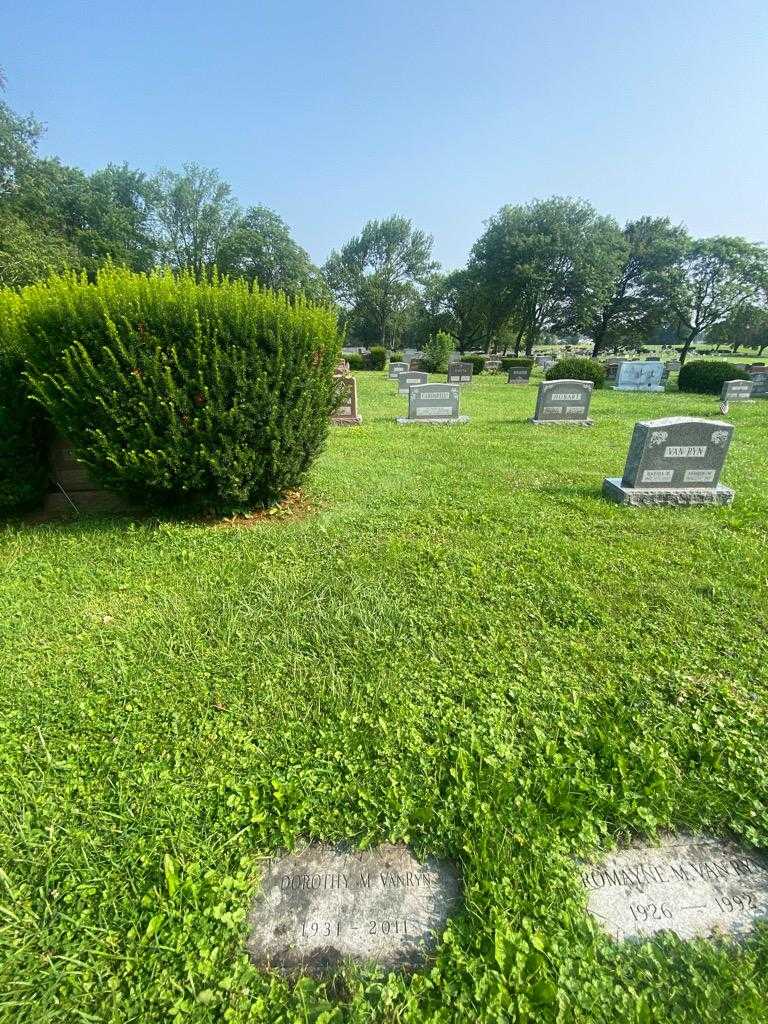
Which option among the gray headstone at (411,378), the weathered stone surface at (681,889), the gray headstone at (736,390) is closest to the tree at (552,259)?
the gray headstone at (736,390)

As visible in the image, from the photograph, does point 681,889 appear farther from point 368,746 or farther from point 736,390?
point 736,390

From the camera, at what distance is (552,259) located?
3186 cm

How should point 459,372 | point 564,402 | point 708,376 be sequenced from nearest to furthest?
point 564,402 → point 708,376 → point 459,372

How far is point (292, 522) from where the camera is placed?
4262 mm

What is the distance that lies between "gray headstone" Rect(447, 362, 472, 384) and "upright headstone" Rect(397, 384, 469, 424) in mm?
10625

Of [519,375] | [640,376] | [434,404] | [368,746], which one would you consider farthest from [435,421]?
[640,376]

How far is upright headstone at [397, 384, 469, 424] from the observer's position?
402 inches

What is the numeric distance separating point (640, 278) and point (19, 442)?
4436cm

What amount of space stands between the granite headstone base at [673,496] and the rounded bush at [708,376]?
16101 millimetres

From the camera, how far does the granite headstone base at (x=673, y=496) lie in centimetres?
464

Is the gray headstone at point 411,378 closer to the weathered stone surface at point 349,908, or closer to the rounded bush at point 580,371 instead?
the rounded bush at point 580,371

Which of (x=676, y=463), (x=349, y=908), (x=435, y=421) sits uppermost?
(x=676, y=463)

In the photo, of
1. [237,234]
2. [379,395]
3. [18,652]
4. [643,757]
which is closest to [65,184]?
[237,234]

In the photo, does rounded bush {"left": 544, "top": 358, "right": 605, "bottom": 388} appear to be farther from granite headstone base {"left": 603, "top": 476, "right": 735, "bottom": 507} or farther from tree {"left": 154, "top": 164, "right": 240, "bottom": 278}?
tree {"left": 154, "top": 164, "right": 240, "bottom": 278}
